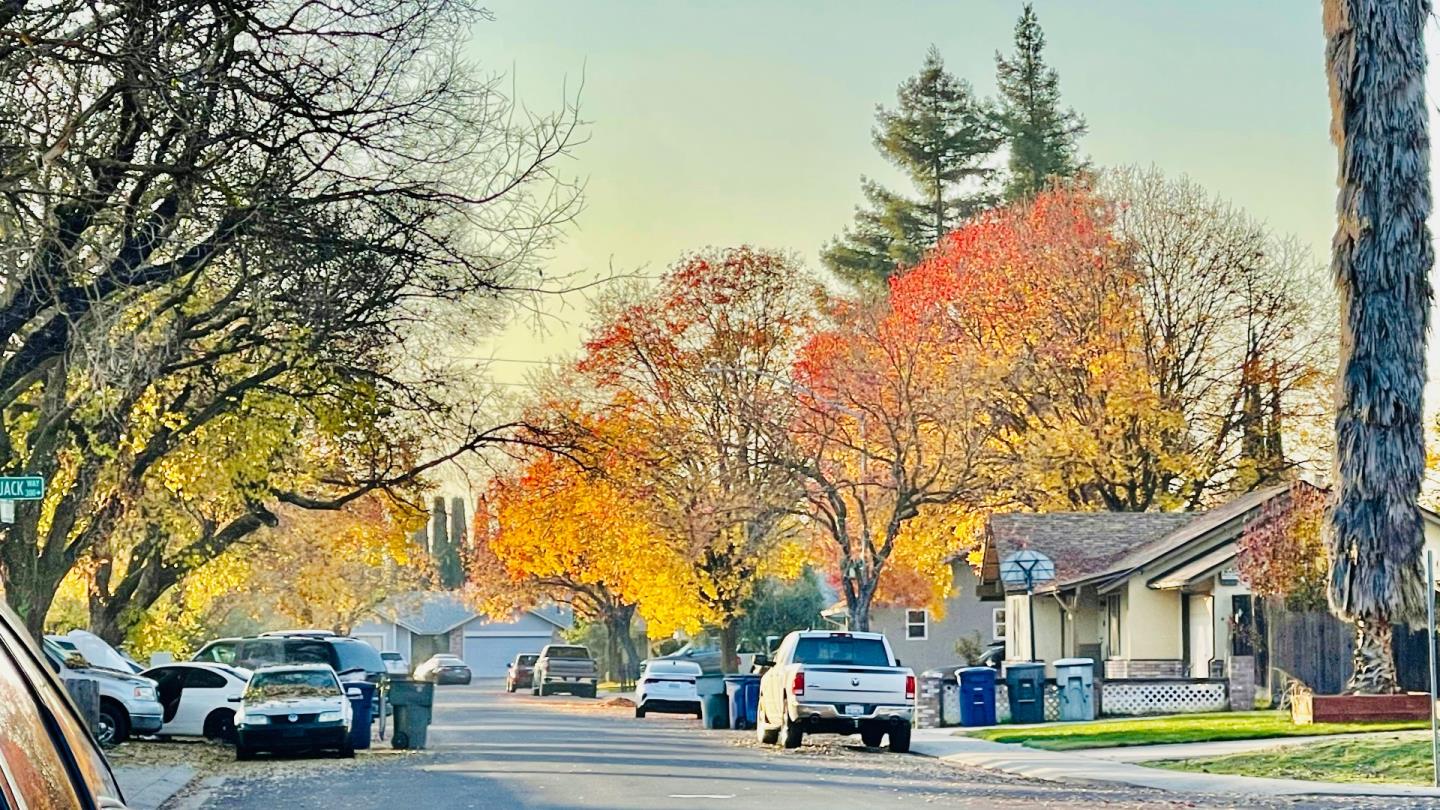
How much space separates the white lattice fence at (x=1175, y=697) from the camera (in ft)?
126

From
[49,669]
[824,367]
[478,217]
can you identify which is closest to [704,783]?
[478,217]

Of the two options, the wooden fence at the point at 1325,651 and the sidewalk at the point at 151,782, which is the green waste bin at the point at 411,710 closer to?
the sidewalk at the point at 151,782

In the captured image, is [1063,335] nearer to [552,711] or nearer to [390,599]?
[552,711]

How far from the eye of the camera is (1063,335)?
181 feet

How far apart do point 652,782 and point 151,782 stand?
20.2 ft

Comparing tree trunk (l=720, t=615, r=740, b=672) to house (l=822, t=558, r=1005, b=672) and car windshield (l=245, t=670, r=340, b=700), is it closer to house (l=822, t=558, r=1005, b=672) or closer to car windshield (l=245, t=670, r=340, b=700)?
house (l=822, t=558, r=1005, b=672)

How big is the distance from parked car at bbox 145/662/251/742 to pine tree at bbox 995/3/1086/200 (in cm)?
5038

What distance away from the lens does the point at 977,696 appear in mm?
37969

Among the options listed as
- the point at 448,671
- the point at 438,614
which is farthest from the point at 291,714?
the point at 438,614

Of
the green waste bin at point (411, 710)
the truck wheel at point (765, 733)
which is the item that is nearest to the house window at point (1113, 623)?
the truck wheel at point (765, 733)

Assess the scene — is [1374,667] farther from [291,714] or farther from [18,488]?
[18,488]

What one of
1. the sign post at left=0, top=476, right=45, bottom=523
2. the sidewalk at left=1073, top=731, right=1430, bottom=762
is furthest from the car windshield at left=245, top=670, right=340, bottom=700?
the sign post at left=0, top=476, right=45, bottom=523

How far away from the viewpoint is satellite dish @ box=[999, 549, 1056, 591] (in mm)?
45469

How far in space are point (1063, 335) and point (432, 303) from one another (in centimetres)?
3264
